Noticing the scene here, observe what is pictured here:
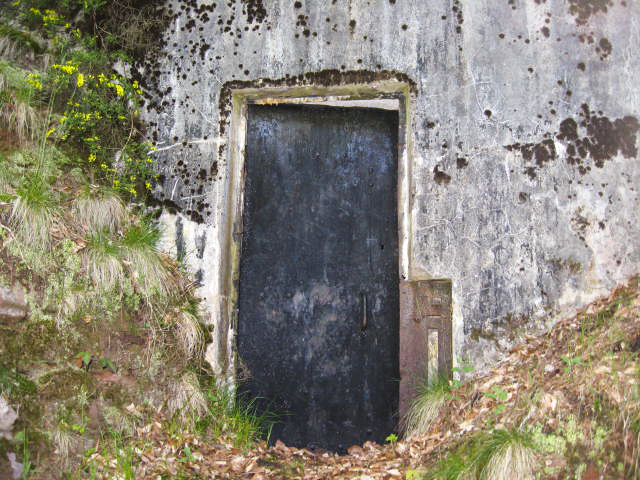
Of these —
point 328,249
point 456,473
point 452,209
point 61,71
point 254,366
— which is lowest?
point 456,473

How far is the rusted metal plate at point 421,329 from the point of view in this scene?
4.27 m

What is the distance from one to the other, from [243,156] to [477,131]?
1.86 metres

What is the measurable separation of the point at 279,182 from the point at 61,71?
1.98 metres

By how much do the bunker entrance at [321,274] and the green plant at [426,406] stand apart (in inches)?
12.6

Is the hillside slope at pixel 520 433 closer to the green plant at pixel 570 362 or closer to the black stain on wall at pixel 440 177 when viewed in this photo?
the green plant at pixel 570 362

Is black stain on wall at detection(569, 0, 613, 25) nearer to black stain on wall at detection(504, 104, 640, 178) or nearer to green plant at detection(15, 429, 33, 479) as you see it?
black stain on wall at detection(504, 104, 640, 178)

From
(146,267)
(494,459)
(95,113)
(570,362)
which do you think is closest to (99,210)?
(146,267)

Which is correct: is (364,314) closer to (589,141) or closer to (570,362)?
(570,362)

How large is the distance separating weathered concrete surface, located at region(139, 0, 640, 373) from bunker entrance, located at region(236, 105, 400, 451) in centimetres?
31

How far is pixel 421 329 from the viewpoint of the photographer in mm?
4332

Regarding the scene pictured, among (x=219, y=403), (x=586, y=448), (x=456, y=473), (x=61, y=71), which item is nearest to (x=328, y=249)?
(x=219, y=403)

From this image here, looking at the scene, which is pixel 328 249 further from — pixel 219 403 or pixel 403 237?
pixel 219 403

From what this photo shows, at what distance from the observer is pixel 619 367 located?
3490 millimetres

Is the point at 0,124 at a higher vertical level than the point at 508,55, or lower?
lower
